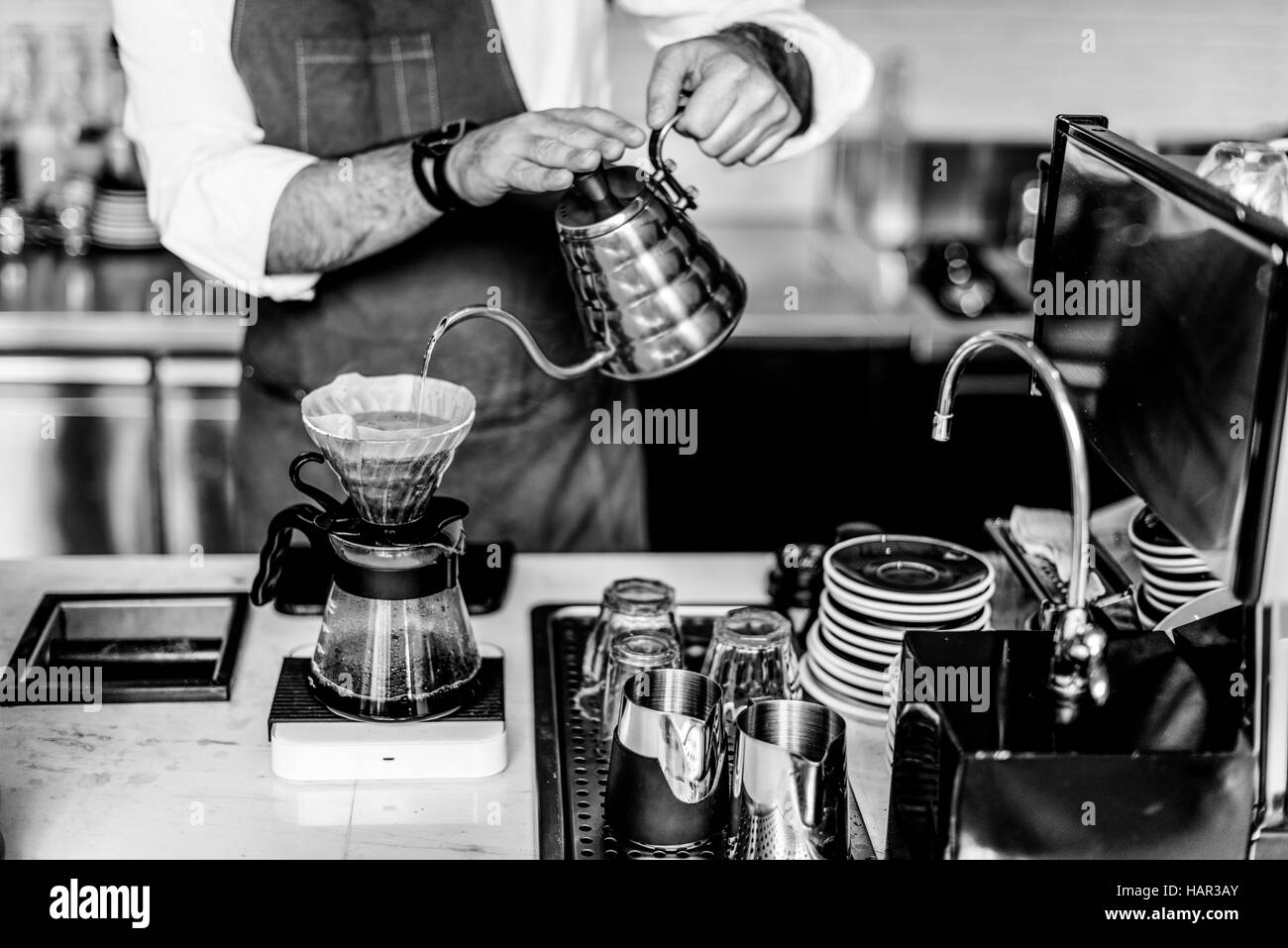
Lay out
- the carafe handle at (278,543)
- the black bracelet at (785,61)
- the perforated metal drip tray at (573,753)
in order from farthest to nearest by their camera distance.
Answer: the black bracelet at (785,61)
the carafe handle at (278,543)
the perforated metal drip tray at (573,753)

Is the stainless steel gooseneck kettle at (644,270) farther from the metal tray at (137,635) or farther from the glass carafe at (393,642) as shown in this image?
the metal tray at (137,635)

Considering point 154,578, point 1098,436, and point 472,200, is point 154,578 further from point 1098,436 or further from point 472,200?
point 1098,436

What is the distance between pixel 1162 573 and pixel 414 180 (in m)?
0.95

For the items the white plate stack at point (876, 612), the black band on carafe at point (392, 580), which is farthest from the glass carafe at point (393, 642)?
the white plate stack at point (876, 612)

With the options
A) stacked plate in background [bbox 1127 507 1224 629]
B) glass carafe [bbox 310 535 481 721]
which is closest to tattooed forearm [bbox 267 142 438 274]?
glass carafe [bbox 310 535 481 721]

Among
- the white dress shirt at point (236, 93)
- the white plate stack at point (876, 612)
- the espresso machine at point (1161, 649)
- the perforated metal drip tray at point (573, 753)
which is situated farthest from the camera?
the white dress shirt at point (236, 93)

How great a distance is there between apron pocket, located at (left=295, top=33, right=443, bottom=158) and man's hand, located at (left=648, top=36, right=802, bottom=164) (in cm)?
63

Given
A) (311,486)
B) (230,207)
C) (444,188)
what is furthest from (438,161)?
(311,486)

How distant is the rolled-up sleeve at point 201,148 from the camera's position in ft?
6.01

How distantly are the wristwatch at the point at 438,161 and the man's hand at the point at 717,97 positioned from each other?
1.03ft

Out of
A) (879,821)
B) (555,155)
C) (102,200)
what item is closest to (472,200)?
(555,155)
